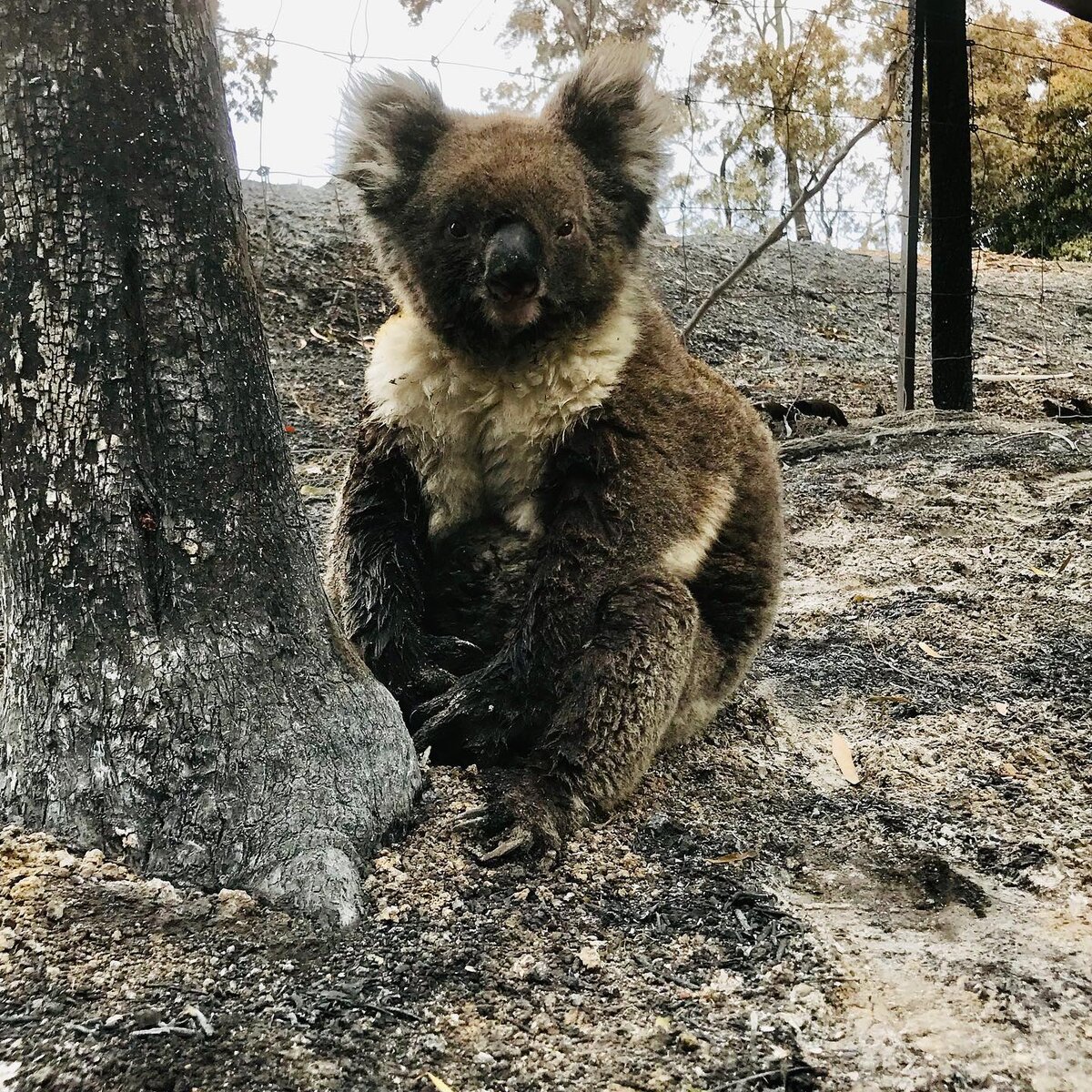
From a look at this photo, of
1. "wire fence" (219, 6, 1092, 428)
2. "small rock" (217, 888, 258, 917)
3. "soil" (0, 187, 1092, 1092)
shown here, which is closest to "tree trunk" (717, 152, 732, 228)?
"wire fence" (219, 6, 1092, 428)

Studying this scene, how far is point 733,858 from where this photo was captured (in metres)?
2.56

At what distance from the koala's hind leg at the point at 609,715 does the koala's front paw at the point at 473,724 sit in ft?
0.36

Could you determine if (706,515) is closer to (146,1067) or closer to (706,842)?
(706,842)

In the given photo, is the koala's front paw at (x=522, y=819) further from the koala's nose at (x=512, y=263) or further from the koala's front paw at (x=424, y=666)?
the koala's nose at (x=512, y=263)

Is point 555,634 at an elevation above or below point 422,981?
above

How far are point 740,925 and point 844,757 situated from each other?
113 centimetres

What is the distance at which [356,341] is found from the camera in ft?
24.1

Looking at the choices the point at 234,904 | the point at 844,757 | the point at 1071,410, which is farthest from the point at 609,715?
the point at 1071,410

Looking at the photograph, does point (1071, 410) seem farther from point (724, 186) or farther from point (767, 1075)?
point (767, 1075)

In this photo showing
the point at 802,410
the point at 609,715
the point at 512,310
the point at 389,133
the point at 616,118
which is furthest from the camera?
the point at 802,410

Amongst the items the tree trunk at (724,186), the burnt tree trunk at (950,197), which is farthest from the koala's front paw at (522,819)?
the tree trunk at (724,186)

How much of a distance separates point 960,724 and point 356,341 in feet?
17.4

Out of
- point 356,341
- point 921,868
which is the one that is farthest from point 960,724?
point 356,341

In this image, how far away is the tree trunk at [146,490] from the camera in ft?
6.00
